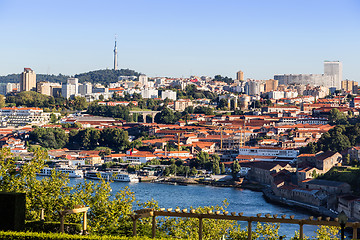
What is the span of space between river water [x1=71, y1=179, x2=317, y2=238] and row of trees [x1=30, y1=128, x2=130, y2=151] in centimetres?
595

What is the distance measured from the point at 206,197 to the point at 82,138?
10516 millimetres

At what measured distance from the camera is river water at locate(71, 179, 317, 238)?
12.1 meters

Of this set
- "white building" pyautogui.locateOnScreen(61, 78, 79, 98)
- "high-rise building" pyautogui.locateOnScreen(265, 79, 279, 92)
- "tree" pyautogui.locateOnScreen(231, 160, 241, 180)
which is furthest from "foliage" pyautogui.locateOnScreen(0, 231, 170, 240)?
"high-rise building" pyautogui.locateOnScreen(265, 79, 279, 92)

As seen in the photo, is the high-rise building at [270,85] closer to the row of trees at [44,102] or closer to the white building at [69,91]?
the white building at [69,91]

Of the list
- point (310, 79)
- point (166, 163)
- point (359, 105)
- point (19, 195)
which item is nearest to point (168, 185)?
point (166, 163)

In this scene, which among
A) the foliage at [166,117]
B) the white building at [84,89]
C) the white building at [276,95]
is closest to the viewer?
the foliage at [166,117]

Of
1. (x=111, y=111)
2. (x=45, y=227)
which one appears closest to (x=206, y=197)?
(x=45, y=227)

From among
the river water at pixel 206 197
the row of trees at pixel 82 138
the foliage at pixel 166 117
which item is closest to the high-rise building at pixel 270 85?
the foliage at pixel 166 117

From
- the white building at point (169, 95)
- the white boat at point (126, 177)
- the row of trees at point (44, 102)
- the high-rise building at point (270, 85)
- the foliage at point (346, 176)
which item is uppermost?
the high-rise building at point (270, 85)

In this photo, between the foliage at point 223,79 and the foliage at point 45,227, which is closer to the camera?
the foliage at point 45,227

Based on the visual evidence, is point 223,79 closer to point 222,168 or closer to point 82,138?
point 82,138

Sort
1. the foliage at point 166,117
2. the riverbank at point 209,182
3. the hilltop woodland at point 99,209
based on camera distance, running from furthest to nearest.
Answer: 1. the foliage at point 166,117
2. the riverbank at point 209,182
3. the hilltop woodland at point 99,209

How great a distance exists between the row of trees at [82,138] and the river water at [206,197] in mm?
5950

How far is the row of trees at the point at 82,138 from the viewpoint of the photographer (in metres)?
23.0
